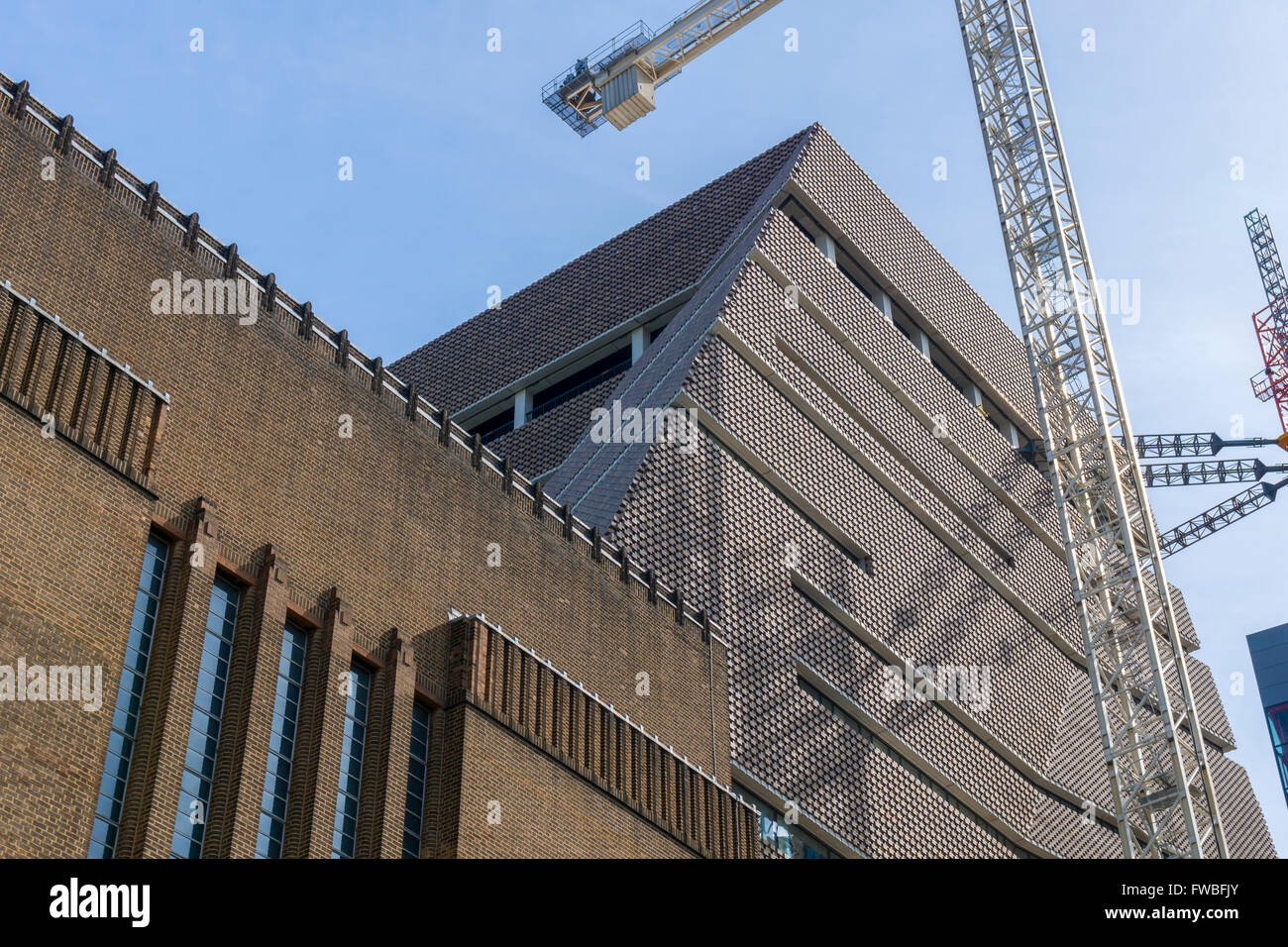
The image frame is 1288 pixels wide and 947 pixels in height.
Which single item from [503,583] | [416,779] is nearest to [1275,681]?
[503,583]

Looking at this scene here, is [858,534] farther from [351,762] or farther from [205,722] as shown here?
[205,722]

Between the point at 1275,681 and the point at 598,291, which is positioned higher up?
the point at 1275,681

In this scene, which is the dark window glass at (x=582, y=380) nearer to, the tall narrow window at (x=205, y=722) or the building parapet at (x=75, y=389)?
the tall narrow window at (x=205, y=722)

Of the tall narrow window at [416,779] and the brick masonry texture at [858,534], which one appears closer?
the tall narrow window at [416,779]

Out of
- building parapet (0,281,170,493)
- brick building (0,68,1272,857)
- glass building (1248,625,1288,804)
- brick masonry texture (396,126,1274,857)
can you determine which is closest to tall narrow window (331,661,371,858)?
brick building (0,68,1272,857)

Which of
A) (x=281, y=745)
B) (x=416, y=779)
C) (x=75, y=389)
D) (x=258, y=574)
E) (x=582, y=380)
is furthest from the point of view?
(x=582, y=380)

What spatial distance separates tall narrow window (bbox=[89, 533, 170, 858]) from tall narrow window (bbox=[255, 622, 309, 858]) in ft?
8.42

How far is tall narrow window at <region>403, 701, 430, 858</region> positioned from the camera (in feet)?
99.1

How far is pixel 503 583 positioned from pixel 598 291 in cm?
3945

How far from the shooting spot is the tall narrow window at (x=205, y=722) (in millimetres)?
25797

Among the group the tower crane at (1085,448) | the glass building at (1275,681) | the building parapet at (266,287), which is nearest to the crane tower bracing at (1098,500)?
the tower crane at (1085,448)

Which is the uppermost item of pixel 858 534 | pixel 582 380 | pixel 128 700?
pixel 582 380

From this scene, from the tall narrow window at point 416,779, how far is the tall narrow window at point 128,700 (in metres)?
6.18

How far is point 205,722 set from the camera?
2698cm
